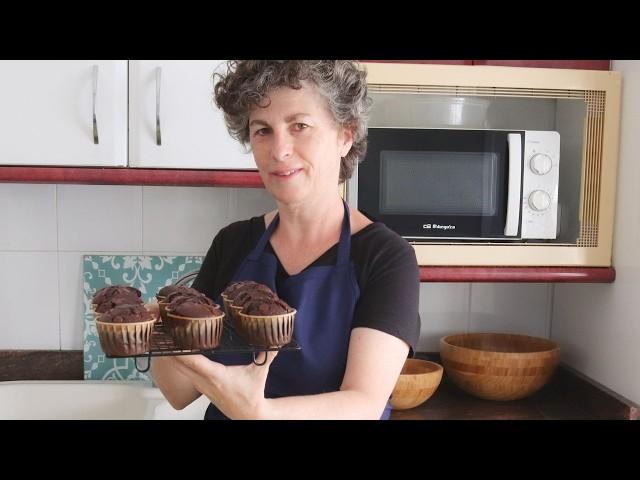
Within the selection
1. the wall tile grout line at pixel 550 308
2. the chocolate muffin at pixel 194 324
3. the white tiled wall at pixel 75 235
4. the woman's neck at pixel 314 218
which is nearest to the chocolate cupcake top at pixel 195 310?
the chocolate muffin at pixel 194 324

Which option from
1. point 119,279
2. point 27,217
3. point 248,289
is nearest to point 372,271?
point 248,289

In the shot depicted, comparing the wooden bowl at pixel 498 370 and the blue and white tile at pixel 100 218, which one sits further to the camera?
the blue and white tile at pixel 100 218

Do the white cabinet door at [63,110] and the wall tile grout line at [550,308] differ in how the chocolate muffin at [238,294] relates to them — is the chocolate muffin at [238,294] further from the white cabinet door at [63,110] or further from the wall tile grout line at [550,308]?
the wall tile grout line at [550,308]

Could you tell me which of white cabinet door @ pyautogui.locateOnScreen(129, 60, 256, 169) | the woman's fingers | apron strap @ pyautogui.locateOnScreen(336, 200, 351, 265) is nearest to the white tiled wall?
white cabinet door @ pyautogui.locateOnScreen(129, 60, 256, 169)

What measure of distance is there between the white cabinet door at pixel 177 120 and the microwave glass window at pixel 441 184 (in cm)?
31

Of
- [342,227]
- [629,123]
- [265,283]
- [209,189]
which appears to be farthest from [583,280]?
[209,189]

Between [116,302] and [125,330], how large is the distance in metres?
0.10

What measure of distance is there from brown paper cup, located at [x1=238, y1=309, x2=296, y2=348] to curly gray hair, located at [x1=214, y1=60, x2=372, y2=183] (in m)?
0.32

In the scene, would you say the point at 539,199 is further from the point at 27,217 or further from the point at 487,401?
the point at 27,217

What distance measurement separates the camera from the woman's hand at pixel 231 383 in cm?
75

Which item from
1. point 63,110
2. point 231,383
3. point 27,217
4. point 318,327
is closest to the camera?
point 231,383

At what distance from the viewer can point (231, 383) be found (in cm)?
76
